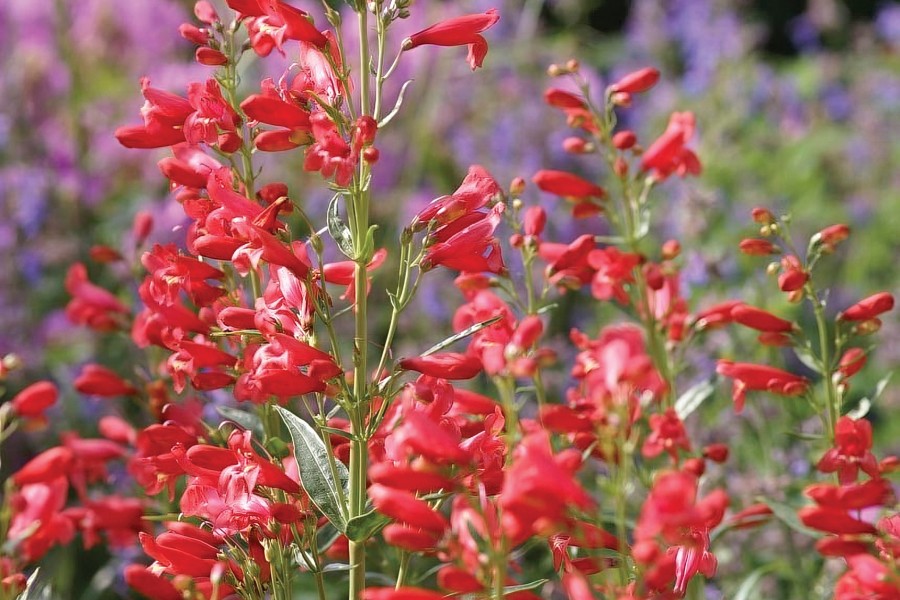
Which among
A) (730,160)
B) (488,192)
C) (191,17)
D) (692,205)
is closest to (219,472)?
(488,192)

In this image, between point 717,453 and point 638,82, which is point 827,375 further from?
point 638,82

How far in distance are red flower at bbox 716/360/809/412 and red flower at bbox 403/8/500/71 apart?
0.94 m

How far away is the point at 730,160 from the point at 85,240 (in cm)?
381

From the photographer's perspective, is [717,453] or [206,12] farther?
[717,453]

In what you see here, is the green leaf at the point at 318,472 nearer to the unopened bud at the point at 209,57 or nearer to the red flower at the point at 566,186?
the unopened bud at the point at 209,57

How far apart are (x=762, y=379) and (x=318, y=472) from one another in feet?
3.67

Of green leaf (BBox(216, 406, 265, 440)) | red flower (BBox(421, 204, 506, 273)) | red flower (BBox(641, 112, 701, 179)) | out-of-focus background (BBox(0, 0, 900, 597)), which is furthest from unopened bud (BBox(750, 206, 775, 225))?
out-of-focus background (BBox(0, 0, 900, 597))

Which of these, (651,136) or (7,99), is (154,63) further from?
(651,136)

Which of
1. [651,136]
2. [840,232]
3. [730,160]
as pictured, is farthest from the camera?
[651,136]

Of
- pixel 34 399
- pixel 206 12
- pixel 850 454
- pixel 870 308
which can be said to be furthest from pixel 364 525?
pixel 870 308

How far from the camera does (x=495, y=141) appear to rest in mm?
6461

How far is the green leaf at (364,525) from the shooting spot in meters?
2.00

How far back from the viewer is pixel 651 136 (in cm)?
781

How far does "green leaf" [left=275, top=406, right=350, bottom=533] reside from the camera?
6.90 feet
